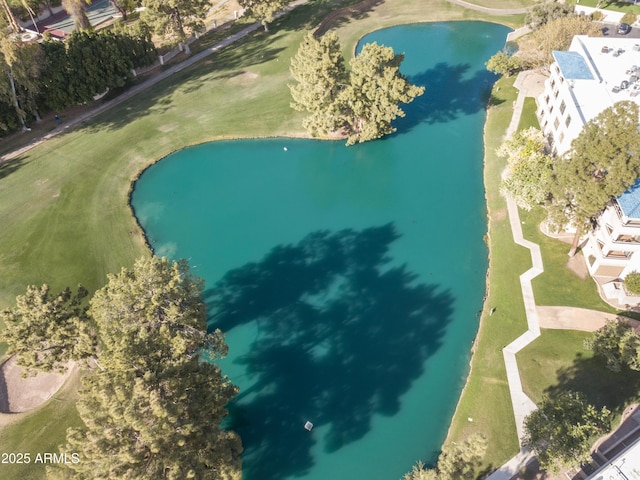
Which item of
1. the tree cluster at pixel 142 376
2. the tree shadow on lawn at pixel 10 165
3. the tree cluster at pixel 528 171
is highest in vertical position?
the tree shadow on lawn at pixel 10 165

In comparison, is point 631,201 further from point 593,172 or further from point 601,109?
point 601,109

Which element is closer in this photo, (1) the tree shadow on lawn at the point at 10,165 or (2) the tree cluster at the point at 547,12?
(1) the tree shadow on lawn at the point at 10,165

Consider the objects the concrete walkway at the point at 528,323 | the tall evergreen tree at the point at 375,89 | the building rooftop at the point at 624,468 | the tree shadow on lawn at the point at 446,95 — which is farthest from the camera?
the tree shadow on lawn at the point at 446,95

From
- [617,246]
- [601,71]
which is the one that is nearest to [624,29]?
[601,71]

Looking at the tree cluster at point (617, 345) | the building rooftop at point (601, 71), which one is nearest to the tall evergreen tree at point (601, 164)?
the building rooftop at point (601, 71)

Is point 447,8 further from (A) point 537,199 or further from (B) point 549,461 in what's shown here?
(B) point 549,461

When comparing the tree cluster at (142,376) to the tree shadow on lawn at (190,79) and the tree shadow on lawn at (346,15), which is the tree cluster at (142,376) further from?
the tree shadow on lawn at (346,15)

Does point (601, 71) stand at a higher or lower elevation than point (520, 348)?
higher
